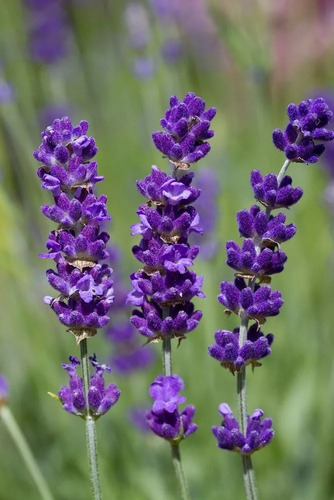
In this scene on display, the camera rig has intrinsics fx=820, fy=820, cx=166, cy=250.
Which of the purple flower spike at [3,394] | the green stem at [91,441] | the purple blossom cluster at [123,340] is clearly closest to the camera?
the green stem at [91,441]

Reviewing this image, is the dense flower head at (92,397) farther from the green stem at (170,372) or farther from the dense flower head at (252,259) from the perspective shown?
the dense flower head at (252,259)

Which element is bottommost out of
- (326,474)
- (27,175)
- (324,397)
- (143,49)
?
(326,474)

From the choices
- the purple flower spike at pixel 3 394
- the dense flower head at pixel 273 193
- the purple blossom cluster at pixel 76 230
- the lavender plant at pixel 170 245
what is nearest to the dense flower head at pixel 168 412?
the lavender plant at pixel 170 245

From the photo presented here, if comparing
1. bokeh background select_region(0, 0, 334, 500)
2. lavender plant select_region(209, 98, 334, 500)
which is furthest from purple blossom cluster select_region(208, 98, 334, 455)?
bokeh background select_region(0, 0, 334, 500)

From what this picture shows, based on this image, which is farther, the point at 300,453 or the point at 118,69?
the point at 118,69

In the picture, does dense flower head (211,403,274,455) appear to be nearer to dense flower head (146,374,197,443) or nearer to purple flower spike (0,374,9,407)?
dense flower head (146,374,197,443)

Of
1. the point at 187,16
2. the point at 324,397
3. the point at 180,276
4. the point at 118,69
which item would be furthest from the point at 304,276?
the point at 187,16

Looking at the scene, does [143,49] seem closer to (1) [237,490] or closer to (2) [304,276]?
(2) [304,276]
